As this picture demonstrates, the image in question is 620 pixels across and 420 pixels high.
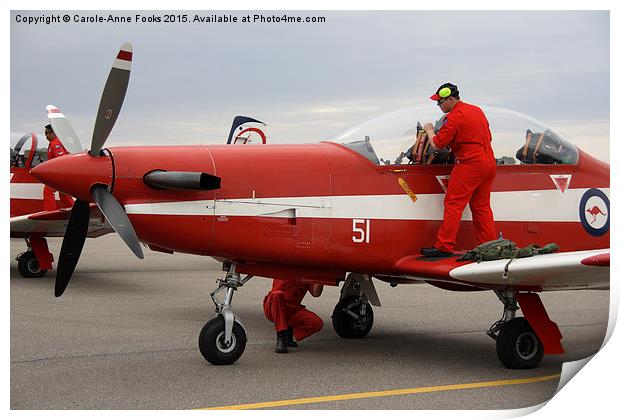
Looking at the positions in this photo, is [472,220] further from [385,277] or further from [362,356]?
[362,356]

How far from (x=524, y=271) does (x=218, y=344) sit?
2.58 metres

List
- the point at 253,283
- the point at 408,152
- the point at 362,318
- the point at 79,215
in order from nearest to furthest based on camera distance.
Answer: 1. the point at 79,215
2. the point at 408,152
3. the point at 362,318
4. the point at 253,283

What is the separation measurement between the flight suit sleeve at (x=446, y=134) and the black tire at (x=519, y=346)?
5.48 feet

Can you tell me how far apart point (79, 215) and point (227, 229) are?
4.02ft

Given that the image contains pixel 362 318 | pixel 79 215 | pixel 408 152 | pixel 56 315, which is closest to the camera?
pixel 79 215

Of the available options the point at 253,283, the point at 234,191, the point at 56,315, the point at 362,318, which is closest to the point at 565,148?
the point at 362,318

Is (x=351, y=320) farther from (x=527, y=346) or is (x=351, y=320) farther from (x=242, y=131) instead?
(x=242, y=131)

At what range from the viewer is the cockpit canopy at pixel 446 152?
7.93 metres

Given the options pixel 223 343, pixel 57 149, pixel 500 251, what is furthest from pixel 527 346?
pixel 57 149

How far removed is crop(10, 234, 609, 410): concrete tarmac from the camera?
651 centimetres

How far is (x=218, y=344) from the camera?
7.41m

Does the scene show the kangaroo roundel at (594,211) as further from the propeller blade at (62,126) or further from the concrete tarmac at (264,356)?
the propeller blade at (62,126)

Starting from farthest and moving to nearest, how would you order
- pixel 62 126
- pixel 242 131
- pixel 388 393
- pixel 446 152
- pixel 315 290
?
pixel 242 131 → pixel 62 126 → pixel 315 290 → pixel 446 152 → pixel 388 393

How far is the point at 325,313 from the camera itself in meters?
11.0
